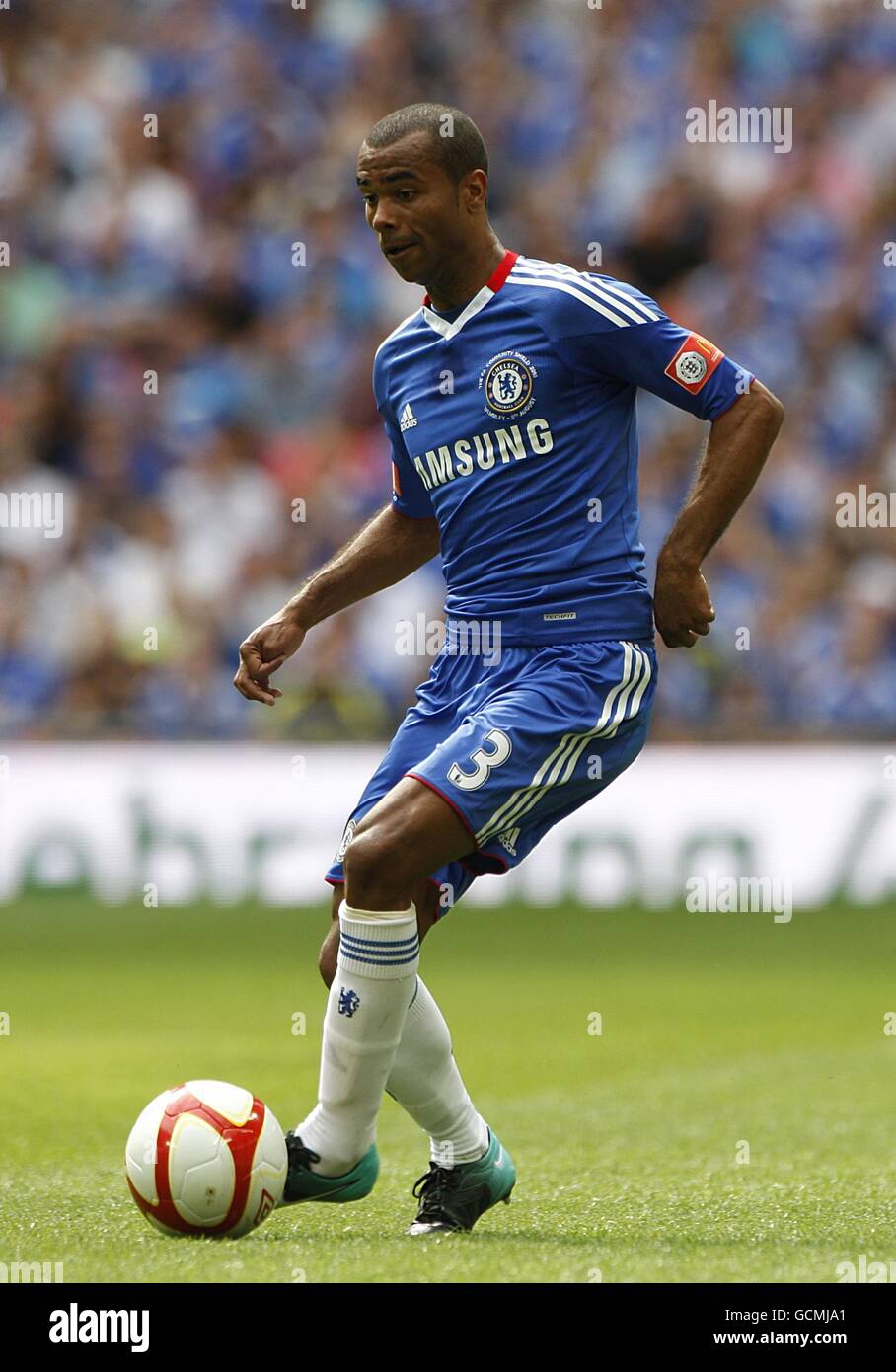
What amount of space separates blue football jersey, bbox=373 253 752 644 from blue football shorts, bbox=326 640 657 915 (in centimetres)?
9

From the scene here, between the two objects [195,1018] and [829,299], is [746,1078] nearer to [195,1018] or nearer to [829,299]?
[195,1018]

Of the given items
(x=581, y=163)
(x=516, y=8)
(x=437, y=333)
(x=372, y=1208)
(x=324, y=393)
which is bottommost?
(x=372, y=1208)

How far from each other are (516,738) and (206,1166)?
1.17 metres

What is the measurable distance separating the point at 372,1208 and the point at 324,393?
1021cm

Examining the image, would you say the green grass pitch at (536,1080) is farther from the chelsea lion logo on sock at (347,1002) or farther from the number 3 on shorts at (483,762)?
the number 3 on shorts at (483,762)

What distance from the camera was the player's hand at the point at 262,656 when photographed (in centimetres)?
525

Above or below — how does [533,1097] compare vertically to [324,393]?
below

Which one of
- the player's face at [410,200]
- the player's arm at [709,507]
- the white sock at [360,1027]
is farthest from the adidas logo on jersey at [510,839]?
the player's face at [410,200]

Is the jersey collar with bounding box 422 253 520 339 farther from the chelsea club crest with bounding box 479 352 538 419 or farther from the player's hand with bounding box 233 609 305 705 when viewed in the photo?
the player's hand with bounding box 233 609 305 705

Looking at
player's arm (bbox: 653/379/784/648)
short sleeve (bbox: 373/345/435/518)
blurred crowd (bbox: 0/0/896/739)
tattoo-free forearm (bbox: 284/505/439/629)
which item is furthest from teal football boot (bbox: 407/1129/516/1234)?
blurred crowd (bbox: 0/0/896/739)

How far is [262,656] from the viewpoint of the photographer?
5262 mm

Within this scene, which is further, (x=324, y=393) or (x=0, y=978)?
(x=324, y=393)

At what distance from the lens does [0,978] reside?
9.80 m

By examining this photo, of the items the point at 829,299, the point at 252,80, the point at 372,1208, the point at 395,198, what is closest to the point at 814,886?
the point at 829,299
